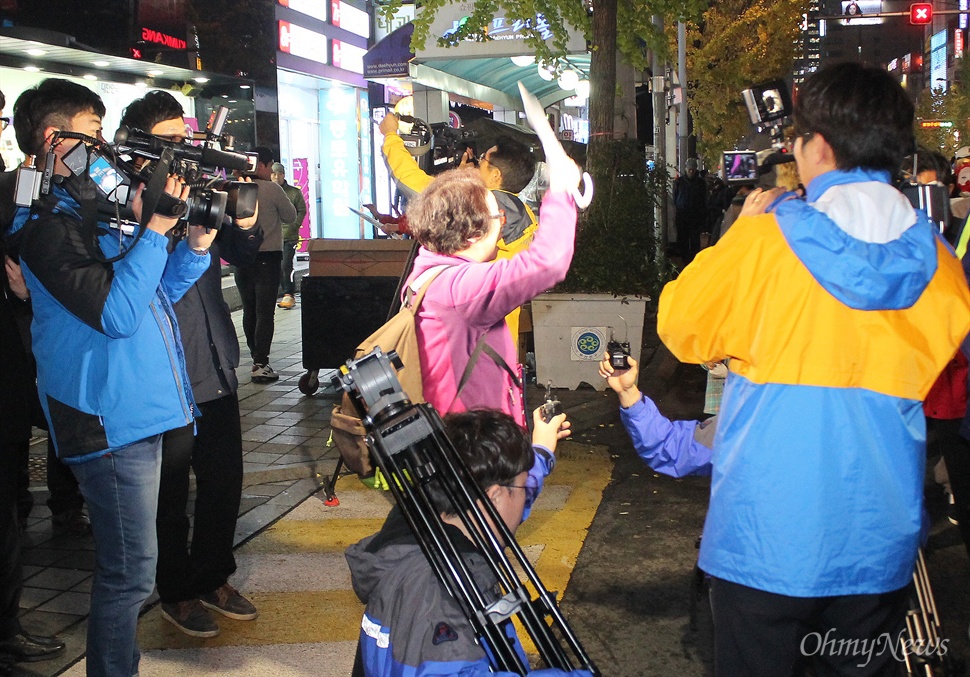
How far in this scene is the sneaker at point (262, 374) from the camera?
9109mm

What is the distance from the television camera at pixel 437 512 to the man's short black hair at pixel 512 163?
3.60 metres

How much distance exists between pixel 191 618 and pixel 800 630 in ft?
9.32

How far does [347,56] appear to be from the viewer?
21.3 meters

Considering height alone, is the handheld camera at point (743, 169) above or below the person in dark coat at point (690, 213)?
below

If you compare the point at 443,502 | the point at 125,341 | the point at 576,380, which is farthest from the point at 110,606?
the point at 576,380

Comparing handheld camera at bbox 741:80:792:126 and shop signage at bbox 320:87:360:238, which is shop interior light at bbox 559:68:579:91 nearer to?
shop signage at bbox 320:87:360:238

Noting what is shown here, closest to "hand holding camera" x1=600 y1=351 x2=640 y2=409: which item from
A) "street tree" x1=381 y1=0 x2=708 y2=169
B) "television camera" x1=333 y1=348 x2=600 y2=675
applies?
"television camera" x1=333 y1=348 x2=600 y2=675

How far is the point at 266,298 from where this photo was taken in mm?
9031

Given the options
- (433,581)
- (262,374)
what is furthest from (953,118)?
(433,581)

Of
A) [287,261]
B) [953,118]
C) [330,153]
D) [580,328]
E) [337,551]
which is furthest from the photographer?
[953,118]

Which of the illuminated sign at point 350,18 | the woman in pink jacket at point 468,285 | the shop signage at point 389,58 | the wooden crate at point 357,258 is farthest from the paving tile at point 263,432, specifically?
the illuminated sign at point 350,18

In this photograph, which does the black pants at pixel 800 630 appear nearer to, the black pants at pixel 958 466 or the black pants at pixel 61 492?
the black pants at pixel 958 466

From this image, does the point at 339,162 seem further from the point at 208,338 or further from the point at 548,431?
the point at 548,431

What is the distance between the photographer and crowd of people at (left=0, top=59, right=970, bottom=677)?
79.0 inches
